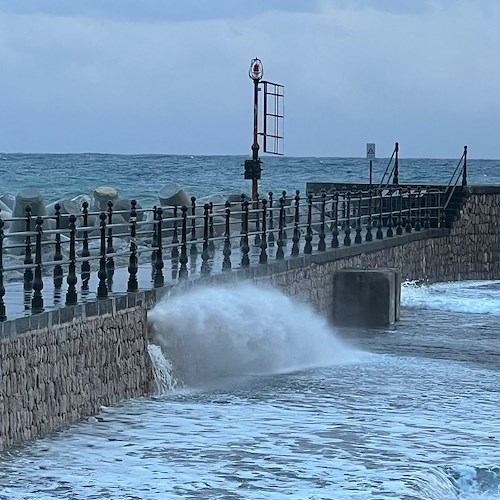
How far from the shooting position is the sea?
11.1 meters

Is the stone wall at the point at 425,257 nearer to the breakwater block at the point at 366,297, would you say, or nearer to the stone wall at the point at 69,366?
the breakwater block at the point at 366,297

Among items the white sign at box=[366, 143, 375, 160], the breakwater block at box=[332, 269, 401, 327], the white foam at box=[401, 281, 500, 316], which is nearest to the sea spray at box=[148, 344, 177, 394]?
the breakwater block at box=[332, 269, 401, 327]

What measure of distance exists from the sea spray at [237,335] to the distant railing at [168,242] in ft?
1.44

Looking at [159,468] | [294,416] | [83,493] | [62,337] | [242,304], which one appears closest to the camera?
[83,493]

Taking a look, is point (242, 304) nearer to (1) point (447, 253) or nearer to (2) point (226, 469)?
(2) point (226, 469)

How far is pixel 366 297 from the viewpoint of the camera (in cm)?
2252

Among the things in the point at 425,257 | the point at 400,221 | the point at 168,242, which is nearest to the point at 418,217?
the point at 425,257

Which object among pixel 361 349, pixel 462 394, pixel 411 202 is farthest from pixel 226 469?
pixel 411 202

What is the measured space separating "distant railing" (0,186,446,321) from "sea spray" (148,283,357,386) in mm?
440

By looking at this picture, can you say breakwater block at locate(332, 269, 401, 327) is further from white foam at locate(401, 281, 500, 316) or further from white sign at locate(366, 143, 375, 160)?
white sign at locate(366, 143, 375, 160)

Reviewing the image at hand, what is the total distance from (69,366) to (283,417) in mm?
2143

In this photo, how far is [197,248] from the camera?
23031 mm

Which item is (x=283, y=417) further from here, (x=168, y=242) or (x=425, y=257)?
(x=425, y=257)

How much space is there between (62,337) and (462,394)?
15.3ft
